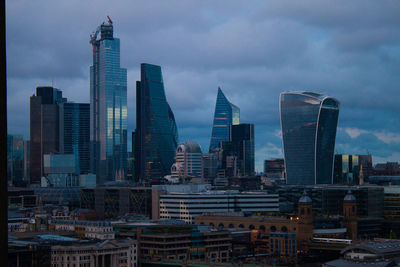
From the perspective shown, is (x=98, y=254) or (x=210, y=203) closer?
(x=98, y=254)

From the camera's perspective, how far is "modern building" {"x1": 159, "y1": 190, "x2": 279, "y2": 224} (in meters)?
156

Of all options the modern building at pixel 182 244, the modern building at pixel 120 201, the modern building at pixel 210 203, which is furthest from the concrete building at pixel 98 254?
the modern building at pixel 120 201

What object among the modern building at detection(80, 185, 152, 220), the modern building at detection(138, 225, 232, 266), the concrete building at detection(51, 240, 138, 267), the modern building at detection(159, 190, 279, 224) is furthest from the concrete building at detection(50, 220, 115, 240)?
the modern building at detection(80, 185, 152, 220)


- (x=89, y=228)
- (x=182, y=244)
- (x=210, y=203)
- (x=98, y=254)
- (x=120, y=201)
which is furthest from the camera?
(x=120, y=201)

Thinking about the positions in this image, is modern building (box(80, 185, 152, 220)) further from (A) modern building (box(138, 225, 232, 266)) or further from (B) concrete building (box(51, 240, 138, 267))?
(B) concrete building (box(51, 240, 138, 267))

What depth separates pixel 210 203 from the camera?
15825 centimetres

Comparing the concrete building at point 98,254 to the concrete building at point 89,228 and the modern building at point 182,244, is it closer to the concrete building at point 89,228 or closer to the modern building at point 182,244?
the modern building at point 182,244

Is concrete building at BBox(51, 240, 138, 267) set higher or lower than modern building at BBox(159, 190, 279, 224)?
lower

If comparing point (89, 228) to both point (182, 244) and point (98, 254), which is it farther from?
point (98, 254)

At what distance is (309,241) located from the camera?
119812mm

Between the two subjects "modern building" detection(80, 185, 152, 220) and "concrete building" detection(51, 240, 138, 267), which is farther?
"modern building" detection(80, 185, 152, 220)

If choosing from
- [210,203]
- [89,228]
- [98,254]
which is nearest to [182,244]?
[98,254]

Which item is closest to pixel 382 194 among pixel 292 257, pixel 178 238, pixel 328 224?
pixel 328 224

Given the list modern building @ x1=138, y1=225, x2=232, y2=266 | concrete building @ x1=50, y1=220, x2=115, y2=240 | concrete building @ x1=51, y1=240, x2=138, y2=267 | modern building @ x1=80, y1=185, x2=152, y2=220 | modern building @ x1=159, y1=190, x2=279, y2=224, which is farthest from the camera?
modern building @ x1=80, y1=185, x2=152, y2=220
